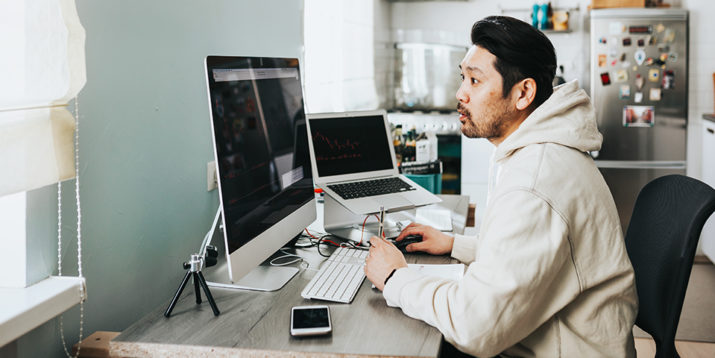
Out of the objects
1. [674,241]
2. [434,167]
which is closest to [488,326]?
[674,241]

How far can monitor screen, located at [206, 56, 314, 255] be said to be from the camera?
1.23 meters

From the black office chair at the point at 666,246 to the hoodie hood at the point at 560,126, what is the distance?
0.27 meters

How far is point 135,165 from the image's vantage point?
4.62 feet

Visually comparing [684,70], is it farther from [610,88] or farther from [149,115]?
[149,115]

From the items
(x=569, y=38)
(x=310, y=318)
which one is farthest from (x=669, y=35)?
(x=310, y=318)

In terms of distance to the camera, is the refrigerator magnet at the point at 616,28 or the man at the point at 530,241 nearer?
the man at the point at 530,241

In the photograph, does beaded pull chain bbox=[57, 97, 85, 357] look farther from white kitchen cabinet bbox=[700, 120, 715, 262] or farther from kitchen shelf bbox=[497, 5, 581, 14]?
kitchen shelf bbox=[497, 5, 581, 14]

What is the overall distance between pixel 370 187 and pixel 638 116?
9.63ft

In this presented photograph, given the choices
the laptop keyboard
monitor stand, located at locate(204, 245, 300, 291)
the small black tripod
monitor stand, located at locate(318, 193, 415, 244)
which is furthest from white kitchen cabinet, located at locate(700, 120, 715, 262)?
the small black tripod

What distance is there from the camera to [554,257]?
1120mm

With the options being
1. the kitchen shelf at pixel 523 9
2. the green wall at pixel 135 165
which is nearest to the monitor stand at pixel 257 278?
the green wall at pixel 135 165

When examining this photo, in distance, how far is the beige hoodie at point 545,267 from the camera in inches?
44.1

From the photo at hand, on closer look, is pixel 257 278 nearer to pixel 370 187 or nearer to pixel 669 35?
pixel 370 187

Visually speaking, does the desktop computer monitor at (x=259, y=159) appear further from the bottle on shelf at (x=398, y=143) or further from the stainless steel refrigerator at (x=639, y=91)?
the stainless steel refrigerator at (x=639, y=91)
